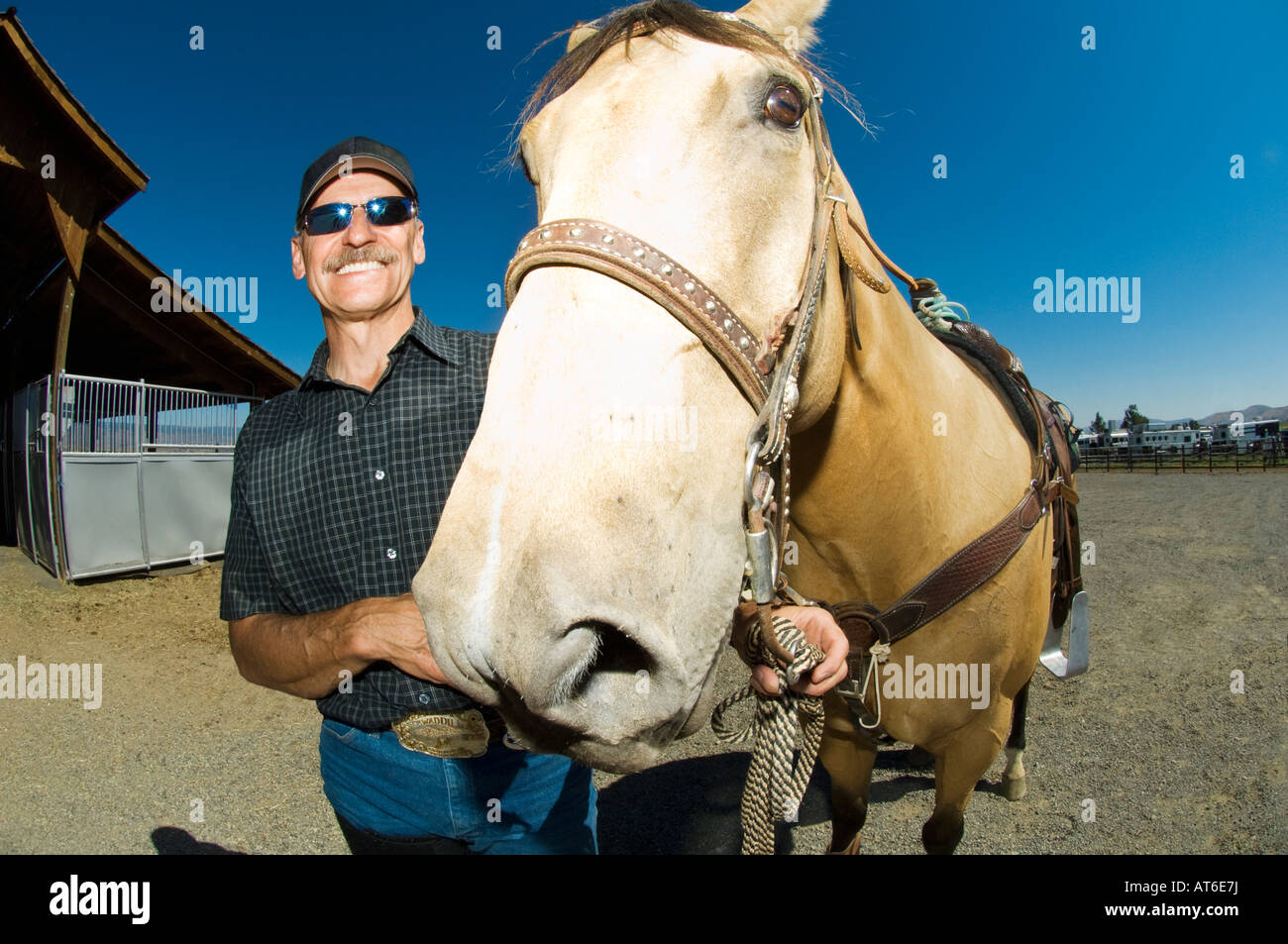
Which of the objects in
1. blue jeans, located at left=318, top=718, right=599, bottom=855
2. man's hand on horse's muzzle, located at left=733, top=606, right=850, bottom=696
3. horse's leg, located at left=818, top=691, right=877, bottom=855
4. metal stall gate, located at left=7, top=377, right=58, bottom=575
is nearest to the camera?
man's hand on horse's muzzle, located at left=733, top=606, right=850, bottom=696

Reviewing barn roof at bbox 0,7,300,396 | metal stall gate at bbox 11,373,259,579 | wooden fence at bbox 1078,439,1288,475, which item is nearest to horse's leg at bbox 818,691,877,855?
metal stall gate at bbox 11,373,259,579

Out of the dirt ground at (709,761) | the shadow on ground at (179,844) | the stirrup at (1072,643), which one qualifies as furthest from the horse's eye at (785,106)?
the shadow on ground at (179,844)

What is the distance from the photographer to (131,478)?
10.3 meters

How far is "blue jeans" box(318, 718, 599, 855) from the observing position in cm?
180

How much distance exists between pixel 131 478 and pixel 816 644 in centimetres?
1262

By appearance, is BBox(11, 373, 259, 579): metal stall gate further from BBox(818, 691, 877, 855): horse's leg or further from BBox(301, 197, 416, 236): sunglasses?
BBox(818, 691, 877, 855): horse's leg

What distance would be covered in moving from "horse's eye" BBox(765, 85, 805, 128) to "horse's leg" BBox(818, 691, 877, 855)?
2.42m

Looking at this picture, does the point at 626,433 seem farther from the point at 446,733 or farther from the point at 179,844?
the point at 179,844

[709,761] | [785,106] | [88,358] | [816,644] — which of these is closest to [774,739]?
[816,644]

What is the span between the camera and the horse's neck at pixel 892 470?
1810 millimetres

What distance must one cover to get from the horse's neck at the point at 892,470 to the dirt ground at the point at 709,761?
246cm

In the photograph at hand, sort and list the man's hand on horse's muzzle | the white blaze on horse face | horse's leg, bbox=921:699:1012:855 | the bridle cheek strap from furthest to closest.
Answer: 1. horse's leg, bbox=921:699:1012:855
2. the man's hand on horse's muzzle
3. the bridle cheek strap
4. the white blaze on horse face

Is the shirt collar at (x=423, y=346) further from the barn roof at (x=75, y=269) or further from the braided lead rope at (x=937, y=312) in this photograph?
the barn roof at (x=75, y=269)
